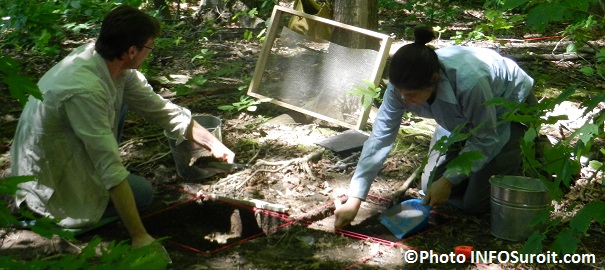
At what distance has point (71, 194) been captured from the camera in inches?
138

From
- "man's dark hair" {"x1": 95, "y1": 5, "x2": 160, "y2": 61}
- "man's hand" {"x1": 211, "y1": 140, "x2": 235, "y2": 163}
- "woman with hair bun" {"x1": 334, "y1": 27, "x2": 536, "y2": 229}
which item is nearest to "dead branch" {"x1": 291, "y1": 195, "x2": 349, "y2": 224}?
"woman with hair bun" {"x1": 334, "y1": 27, "x2": 536, "y2": 229}

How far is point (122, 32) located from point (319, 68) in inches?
87.5

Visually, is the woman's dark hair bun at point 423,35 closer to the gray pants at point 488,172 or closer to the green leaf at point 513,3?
the gray pants at point 488,172

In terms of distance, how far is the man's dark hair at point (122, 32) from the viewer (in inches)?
129

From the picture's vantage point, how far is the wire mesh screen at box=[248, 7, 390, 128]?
5031 millimetres

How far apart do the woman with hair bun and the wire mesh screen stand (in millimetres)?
1240

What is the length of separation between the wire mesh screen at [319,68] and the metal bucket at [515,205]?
1.50m

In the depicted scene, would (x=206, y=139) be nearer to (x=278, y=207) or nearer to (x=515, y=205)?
(x=278, y=207)

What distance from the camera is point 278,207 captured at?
146 inches

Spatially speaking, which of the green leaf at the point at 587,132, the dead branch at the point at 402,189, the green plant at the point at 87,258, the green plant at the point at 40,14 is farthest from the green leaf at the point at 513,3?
the green plant at the point at 40,14

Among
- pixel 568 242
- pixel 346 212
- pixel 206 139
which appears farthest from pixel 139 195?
pixel 568 242

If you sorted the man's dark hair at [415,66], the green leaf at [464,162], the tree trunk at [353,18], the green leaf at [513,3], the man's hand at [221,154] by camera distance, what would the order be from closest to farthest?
1. the green leaf at [513,3]
2. the green leaf at [464,162]
3. the man's dark hair at [415,66]
4. the man's hand at [221,154]
5. the tree trunk at [353,18]

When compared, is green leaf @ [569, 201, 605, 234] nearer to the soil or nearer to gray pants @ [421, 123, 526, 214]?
the soil

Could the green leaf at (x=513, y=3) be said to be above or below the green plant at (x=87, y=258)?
above
